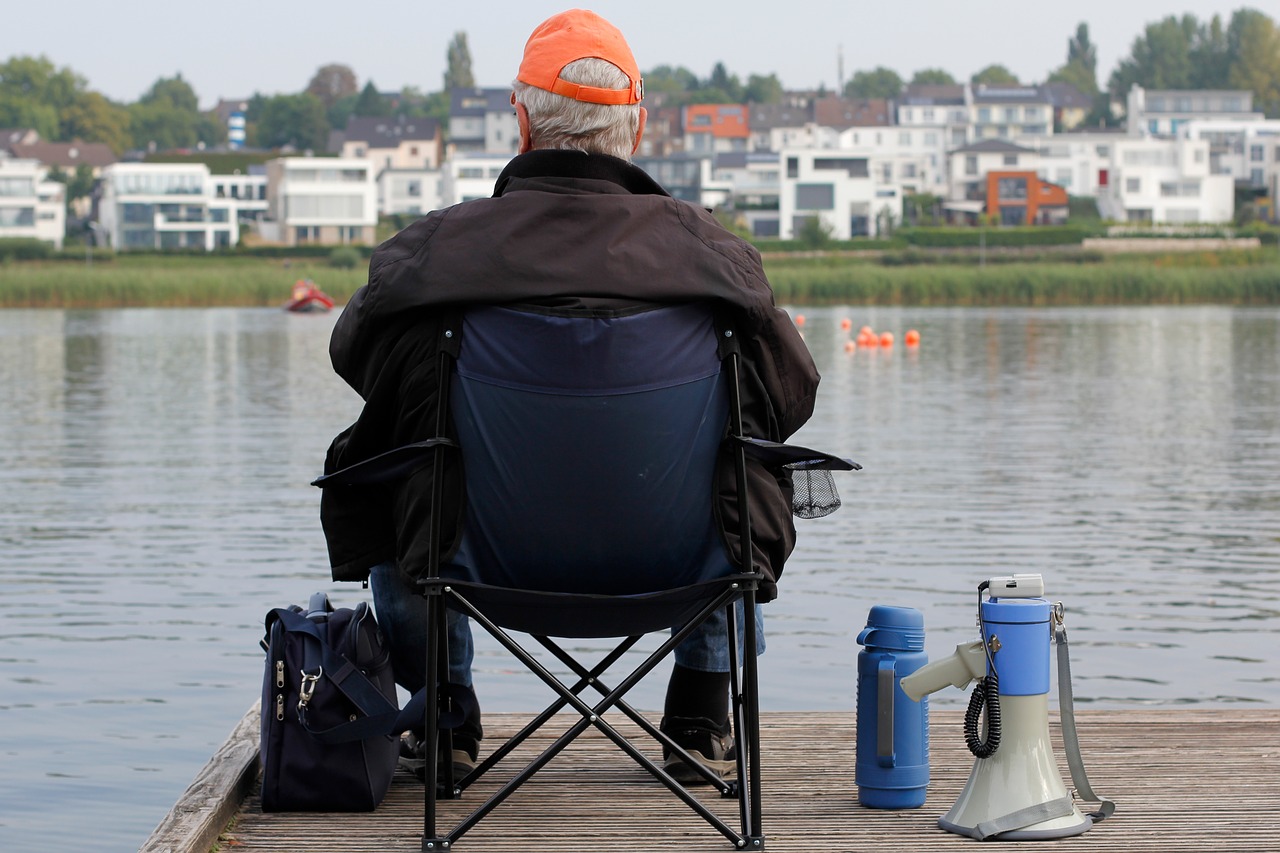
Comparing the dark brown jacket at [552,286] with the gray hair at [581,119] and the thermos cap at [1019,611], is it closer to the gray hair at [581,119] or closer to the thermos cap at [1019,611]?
the gray hair at [581,119]

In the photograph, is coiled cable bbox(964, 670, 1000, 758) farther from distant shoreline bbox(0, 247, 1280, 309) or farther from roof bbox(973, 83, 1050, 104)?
roof bbox(973, 83, 1050, 104)

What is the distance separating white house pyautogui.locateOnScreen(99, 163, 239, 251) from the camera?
89.8 metres

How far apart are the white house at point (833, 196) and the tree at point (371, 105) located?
70596 mm

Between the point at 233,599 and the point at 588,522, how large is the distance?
605 centimetres

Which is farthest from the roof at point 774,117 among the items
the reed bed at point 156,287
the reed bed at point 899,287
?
the reed bed at point 899,287

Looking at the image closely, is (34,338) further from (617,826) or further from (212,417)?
(617,826)

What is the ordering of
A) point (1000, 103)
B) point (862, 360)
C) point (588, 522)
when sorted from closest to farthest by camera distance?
point (588, 522), point (862, 360), point (1000, 103)

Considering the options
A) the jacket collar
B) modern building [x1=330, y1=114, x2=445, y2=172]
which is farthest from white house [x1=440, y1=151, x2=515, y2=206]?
the jacket collar

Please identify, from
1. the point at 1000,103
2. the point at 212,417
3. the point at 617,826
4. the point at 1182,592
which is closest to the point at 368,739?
the point at 617,826

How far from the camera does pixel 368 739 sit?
333 cm

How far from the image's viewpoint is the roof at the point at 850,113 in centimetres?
12356

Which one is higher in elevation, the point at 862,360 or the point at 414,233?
the point at 414,233

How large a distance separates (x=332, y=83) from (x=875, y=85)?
50792 millimetres

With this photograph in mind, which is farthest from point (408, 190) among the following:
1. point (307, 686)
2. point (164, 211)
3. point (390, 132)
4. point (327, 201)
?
point (307, 686)
